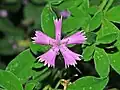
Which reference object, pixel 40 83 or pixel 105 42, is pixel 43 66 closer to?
pixel 40 83

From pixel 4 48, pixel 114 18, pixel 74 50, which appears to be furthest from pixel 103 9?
pixel 4 48

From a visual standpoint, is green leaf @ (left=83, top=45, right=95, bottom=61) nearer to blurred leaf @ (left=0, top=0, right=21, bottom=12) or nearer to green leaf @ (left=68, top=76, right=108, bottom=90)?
green leaf @ (left=68, top=76, right=108, bottom=90)

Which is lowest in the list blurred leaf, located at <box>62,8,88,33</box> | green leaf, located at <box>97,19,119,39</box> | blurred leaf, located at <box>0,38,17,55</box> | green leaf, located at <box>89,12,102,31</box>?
green leaf, located at <box>97,19,119,39</box>

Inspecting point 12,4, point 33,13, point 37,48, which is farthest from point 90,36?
point 12,4

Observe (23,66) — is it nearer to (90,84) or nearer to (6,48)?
(90,84)

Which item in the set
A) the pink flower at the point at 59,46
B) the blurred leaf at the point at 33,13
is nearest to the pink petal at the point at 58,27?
the pink flower at the point at 59,46

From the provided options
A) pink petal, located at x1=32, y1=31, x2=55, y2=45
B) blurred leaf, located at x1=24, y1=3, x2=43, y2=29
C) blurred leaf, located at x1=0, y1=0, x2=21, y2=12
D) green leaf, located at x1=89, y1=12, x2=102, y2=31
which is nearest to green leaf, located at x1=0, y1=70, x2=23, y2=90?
pink petal, located at x1=32, y1=31, x2=55, y2=45
